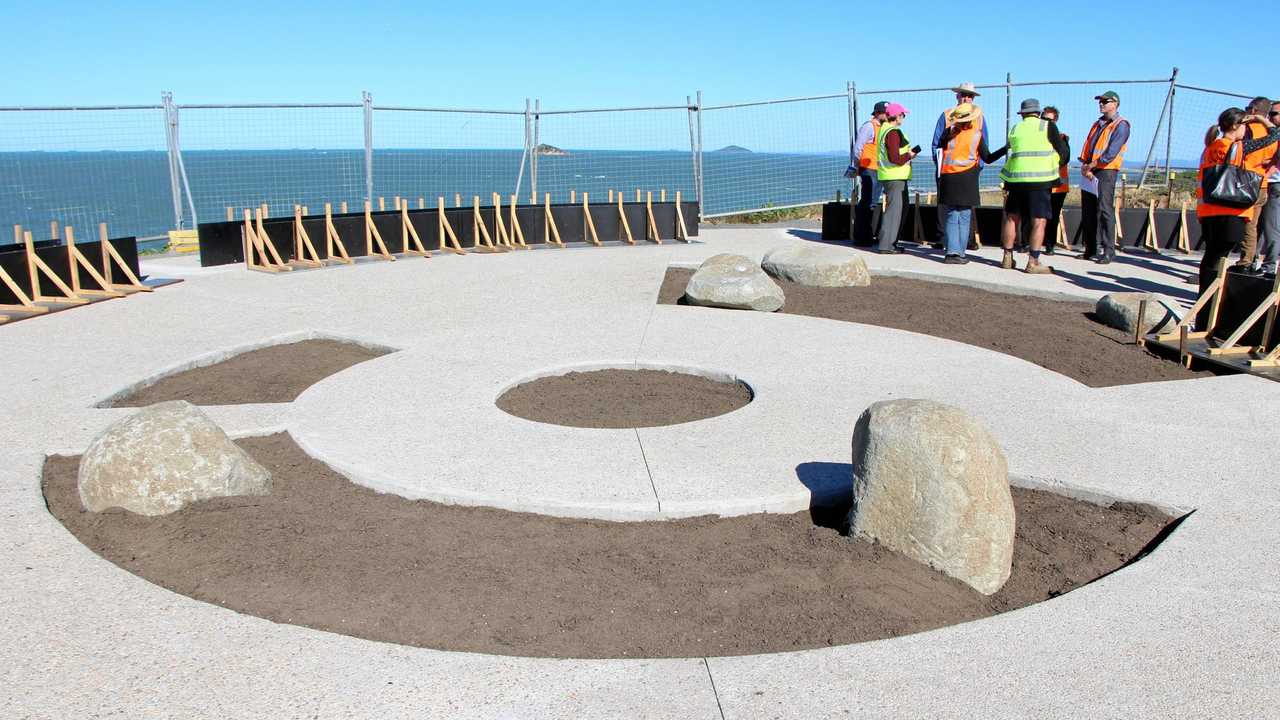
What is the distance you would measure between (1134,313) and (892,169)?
5.16 meters

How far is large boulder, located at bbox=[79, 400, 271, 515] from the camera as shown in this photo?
16.7 feet

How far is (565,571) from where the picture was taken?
14.9 ft

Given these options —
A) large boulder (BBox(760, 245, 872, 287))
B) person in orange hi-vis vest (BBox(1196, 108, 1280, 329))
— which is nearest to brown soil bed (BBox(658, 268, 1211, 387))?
large boulder (BBox(760, 245, 872, 287))

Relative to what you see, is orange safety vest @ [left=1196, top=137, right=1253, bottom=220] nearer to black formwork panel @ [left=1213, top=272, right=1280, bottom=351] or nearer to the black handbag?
the black handbag

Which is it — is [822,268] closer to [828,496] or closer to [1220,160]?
[1220,160]

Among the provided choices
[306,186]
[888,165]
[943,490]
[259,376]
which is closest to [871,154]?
[888,165]

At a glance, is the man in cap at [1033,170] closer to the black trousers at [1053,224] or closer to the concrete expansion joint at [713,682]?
the black trousers at [1053,224]

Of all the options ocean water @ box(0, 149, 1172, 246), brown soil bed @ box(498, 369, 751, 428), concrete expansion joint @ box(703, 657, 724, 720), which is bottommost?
concrete expansion joint @ box(703, 657, 724, 720)

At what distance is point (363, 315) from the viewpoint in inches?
395

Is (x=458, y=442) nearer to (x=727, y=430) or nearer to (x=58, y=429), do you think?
(x=727, y=430)

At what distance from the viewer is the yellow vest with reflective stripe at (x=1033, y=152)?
12406 mm

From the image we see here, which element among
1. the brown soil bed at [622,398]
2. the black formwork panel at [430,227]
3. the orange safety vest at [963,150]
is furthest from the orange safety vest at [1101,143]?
the brown soil bed at [622,398]

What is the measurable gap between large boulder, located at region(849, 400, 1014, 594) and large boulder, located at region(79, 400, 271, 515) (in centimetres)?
325

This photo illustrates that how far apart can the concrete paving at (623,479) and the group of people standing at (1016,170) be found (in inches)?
69.5
